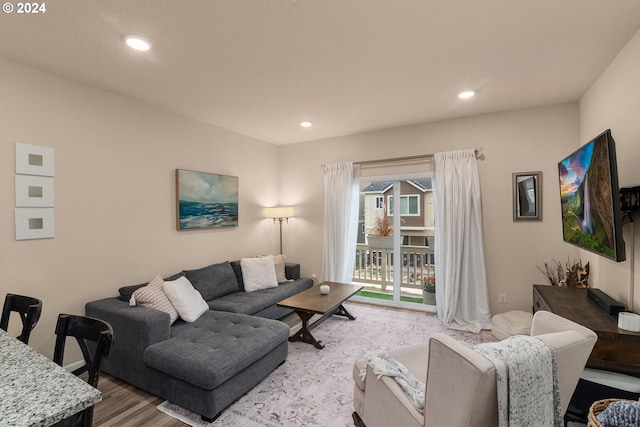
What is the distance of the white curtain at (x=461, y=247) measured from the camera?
3.63 metres

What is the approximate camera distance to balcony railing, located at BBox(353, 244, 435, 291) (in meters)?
4.32

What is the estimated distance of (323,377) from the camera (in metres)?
2.55

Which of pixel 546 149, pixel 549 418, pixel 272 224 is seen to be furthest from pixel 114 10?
pixel 546 149

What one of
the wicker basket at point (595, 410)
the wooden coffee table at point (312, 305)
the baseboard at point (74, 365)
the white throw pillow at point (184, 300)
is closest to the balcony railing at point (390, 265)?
the wooden coffee table at point (312, 305)

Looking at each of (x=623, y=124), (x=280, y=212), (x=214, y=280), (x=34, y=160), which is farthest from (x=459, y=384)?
(x=280, y=212)

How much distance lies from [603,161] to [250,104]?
10.2 feet

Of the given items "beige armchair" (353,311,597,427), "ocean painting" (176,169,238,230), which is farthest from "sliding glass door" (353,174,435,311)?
"beige armchair" (353,311,597,427)

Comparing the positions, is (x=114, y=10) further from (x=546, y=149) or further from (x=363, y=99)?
(x=546, y=149)

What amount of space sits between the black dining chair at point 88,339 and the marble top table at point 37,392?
13 cm

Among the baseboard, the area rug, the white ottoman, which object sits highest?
the white ottoman

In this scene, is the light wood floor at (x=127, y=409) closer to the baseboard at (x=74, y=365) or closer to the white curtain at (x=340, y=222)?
the baseboard at (x=74, y=365)

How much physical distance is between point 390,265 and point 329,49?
129 inches

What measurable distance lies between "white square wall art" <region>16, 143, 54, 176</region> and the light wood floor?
185cm

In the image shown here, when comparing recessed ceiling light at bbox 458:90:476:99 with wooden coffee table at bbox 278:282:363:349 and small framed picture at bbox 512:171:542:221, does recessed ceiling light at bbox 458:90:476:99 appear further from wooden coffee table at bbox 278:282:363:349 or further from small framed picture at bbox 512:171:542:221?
wooden coffee table at bbox 278:282:363:349
